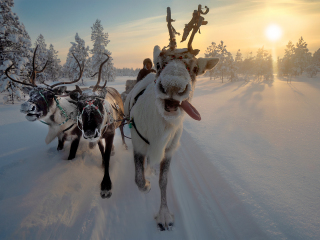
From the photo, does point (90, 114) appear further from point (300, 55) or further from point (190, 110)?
point (300, 55)

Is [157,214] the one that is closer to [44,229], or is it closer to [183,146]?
[44,229]

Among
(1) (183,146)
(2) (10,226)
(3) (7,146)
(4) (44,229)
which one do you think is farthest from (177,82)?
(3) (7,146)

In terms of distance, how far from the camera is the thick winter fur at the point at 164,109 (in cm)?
174

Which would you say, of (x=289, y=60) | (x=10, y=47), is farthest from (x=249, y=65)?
(x=10, y=47)

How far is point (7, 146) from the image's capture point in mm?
4926

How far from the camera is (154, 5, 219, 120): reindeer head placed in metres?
1.70

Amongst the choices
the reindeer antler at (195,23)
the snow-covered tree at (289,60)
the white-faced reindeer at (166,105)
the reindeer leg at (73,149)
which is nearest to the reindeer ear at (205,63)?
the white-faced reindeer at (166,105)

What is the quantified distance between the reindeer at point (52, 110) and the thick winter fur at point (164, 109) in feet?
7.12

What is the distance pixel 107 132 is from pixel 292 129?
9.06 m

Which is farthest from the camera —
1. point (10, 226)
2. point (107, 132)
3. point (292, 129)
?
point (292, 129)

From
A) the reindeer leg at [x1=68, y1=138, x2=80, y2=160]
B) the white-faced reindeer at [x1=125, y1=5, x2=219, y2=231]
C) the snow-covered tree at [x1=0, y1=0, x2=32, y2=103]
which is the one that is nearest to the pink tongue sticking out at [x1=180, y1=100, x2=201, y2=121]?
the white-faced reindeer at [x1=125, y1=5, x2=219, y2=231]

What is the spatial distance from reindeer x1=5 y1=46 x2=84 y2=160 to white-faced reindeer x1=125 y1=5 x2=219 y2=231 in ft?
7.15

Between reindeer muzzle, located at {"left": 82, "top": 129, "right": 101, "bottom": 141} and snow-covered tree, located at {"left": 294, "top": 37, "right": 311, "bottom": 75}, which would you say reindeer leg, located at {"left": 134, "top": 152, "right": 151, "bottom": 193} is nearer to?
reindeer muzzle, located at {"left": 82, "top": 129, "right": 101, "bottom": 141}

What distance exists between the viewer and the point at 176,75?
1.72 meters
